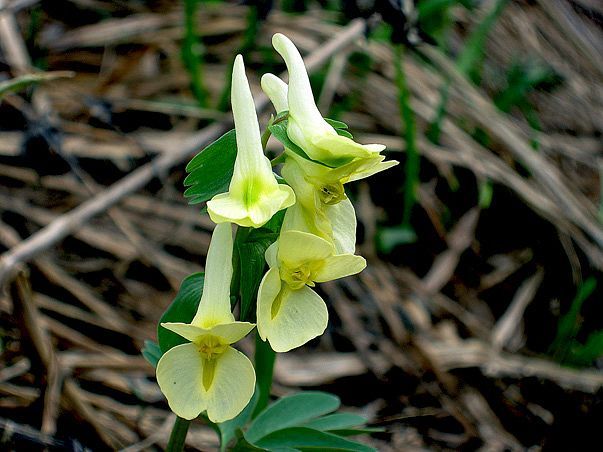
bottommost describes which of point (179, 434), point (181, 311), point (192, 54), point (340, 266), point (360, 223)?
point (360, 223)

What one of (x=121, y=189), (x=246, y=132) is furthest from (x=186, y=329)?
(x=121, y=189)

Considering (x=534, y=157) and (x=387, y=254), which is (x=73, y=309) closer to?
(x=387, y=254)

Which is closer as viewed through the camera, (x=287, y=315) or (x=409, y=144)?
(x=287, y=315)

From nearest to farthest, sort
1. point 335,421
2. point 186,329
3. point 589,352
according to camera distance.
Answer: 1. point 186,329
2. point 335,421
3. point 589,352

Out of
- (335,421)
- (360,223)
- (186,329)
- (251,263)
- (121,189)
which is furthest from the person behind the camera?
(360,223)

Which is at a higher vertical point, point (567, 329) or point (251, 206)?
point (251, 206)

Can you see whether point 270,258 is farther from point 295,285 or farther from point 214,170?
point 214,170

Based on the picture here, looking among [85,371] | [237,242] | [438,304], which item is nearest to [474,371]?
[438,304]

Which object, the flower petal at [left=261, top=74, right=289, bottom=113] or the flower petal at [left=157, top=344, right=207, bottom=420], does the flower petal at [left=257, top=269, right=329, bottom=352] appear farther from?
the flower petal at [left=261, top=74, right=289, bottom=113]
